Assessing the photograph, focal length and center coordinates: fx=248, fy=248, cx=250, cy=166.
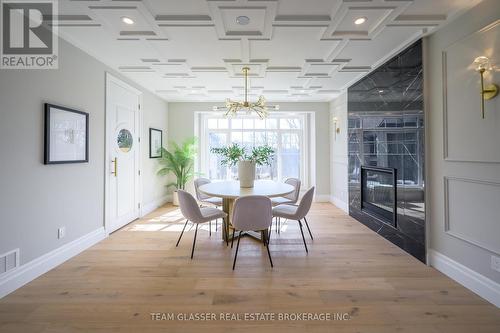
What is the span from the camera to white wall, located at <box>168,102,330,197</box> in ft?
20.1

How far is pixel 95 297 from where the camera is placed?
2100 millimetres

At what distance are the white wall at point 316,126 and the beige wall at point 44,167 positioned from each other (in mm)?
2583

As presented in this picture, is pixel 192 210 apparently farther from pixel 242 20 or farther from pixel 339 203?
pixel 339 203

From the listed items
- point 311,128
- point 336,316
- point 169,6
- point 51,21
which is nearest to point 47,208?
point 51,21

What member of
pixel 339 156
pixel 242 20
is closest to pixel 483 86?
pixel 242 20

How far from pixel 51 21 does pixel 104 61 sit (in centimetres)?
108

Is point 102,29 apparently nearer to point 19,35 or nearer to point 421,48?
point 19,35

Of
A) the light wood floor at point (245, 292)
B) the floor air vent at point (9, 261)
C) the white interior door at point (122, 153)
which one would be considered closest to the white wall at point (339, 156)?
the light wood floor at point (245, 292)

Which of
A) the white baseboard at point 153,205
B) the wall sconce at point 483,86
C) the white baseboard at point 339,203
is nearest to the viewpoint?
the wall sconce at point 483,86

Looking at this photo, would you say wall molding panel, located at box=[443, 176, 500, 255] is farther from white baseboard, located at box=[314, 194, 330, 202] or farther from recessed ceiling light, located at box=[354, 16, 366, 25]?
white baseboard, located at box=[314, 194, 330, 202]

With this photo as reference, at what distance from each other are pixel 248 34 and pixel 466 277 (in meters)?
3.18

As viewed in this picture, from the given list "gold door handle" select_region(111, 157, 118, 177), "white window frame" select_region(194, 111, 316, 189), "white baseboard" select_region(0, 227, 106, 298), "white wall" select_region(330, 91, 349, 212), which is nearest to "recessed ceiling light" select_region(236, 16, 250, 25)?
"gold door handle" select_region(111, 157, 118, 177)

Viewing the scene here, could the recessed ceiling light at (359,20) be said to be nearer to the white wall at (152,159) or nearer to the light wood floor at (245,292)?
the light wood floor at (245,292)

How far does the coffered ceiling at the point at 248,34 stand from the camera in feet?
7.28
